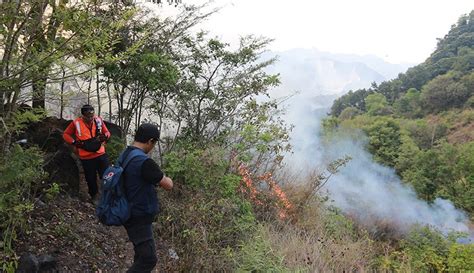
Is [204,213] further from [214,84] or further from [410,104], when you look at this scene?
[410,104]

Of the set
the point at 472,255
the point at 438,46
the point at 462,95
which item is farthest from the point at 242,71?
the point at 438,46

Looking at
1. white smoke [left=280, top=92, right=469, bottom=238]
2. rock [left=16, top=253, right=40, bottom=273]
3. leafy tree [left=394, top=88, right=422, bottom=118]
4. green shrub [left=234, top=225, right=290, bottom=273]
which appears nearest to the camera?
rock [left=16, top=253, right=40, bottom=273]

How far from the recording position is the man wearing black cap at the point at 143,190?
3385 millimetres

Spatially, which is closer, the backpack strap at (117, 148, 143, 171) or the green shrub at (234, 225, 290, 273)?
the backpack strap at (117, 148, 143, 171)

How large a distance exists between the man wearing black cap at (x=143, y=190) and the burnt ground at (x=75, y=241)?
1.10m

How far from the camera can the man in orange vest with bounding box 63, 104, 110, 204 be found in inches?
213

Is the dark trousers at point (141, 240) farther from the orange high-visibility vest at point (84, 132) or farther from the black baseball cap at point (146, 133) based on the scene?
the orange high-visibility vest at point (84, 132)

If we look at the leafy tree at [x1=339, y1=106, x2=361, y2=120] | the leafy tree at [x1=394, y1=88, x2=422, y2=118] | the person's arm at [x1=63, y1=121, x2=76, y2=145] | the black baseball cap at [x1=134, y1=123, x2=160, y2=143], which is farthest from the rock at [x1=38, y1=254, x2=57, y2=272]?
the leafy tree at [x1=394, y1=88, x2=422, y2=118]

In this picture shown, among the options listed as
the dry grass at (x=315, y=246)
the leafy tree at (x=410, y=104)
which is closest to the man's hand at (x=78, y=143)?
the dry grass at (x=315, y=246)

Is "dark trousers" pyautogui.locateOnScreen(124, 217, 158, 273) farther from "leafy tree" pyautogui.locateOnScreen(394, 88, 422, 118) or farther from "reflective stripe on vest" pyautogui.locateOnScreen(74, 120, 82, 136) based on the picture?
"leafy tree" pyautogui.locateOnScreen(394, 88, 422, 118)

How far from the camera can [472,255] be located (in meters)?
8.58

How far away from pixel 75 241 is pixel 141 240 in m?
1.47

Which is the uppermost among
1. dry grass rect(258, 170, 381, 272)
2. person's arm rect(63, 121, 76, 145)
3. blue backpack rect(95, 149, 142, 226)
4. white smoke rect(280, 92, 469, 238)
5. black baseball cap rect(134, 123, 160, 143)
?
black baseball cap rect(134, 123, 160, 143)

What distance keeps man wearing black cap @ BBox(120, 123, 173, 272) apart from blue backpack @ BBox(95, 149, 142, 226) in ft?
0.11
